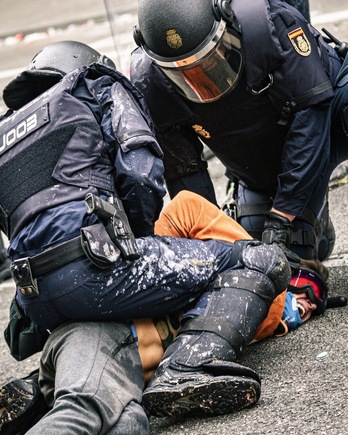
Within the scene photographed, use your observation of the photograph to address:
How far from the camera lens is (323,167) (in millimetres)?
4633

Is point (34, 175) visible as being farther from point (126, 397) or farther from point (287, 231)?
point (287, 231)

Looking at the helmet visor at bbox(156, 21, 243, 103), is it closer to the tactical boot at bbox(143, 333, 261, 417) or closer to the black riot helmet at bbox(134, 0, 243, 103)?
the black riot helmet at bbox(134, 0, 243, 103)

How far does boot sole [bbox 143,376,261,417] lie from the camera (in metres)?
3.34

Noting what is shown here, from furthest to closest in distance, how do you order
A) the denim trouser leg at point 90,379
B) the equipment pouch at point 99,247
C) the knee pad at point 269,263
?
the knee pad at point 269,263 → the equipment pouch at point 99,247 → the denim trouser leg at point 90,379

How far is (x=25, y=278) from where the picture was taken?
3611 mm

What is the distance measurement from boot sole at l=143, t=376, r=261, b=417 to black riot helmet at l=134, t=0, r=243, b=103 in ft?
5.04

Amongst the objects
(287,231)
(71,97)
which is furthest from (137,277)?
(287,231)

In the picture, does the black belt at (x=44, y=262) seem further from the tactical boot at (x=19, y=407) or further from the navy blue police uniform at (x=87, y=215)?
the tactical boot at (x=19, y=407)

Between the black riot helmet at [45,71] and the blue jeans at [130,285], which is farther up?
the black riot helmet at [45,71]

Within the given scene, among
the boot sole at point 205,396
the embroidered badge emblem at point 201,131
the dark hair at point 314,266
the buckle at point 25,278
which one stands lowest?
the dark hair at point 314,266

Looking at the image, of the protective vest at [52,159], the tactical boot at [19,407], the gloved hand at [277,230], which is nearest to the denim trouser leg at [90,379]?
the tactical boot at [19,407]

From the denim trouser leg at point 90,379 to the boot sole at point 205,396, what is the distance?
0.10 metres

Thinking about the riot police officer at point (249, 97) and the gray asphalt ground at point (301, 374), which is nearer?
the gray asphalt ground at point (301, 374)

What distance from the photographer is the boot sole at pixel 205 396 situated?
10.9 feet
